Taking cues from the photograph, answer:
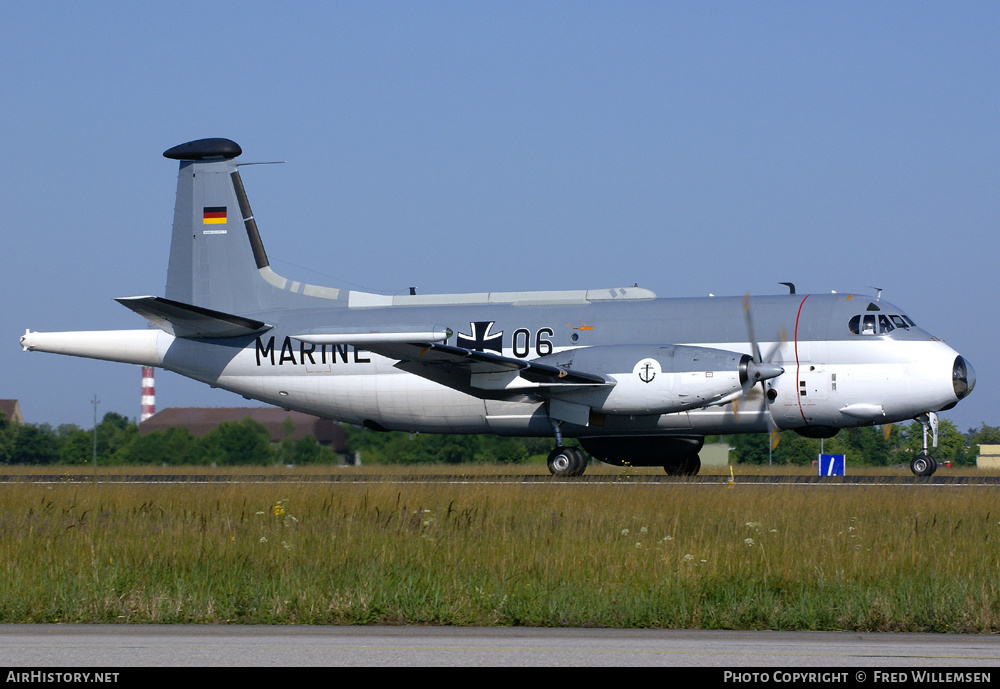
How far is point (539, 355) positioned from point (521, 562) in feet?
51.2

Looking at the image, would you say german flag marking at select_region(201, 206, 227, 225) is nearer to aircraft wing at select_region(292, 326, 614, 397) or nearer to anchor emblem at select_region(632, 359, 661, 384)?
aircraft wing at select_region(292, 326, 614, 397)

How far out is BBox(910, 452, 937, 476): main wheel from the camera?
24547 mm

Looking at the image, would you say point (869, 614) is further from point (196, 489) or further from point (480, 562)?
point (196, 489)

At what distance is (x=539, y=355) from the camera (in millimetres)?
27234

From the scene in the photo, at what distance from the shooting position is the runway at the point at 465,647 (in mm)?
7078

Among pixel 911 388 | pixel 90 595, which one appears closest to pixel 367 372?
pixel 911 388

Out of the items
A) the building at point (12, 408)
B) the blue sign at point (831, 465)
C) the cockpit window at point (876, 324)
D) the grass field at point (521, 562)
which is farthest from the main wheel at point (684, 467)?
the building at point (12, 408)

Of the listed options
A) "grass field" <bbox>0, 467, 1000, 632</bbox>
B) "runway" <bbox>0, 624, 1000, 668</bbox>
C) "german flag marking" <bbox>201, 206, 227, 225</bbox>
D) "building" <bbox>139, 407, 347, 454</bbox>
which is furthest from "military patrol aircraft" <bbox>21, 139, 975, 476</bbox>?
"runway" <bbox>0, 624, 1000, 668</bbox>

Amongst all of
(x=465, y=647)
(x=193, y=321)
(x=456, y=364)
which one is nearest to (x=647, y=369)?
(x=456, y=364)

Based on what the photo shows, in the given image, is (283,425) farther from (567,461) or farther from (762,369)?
(762,369)

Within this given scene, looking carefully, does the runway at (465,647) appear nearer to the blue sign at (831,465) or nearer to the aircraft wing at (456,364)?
the aircraft wing at (456,364)

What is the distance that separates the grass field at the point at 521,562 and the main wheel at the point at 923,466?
6607 mm

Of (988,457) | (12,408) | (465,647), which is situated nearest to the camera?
(465,647)

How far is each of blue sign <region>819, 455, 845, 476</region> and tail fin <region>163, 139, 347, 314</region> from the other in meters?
15.8
